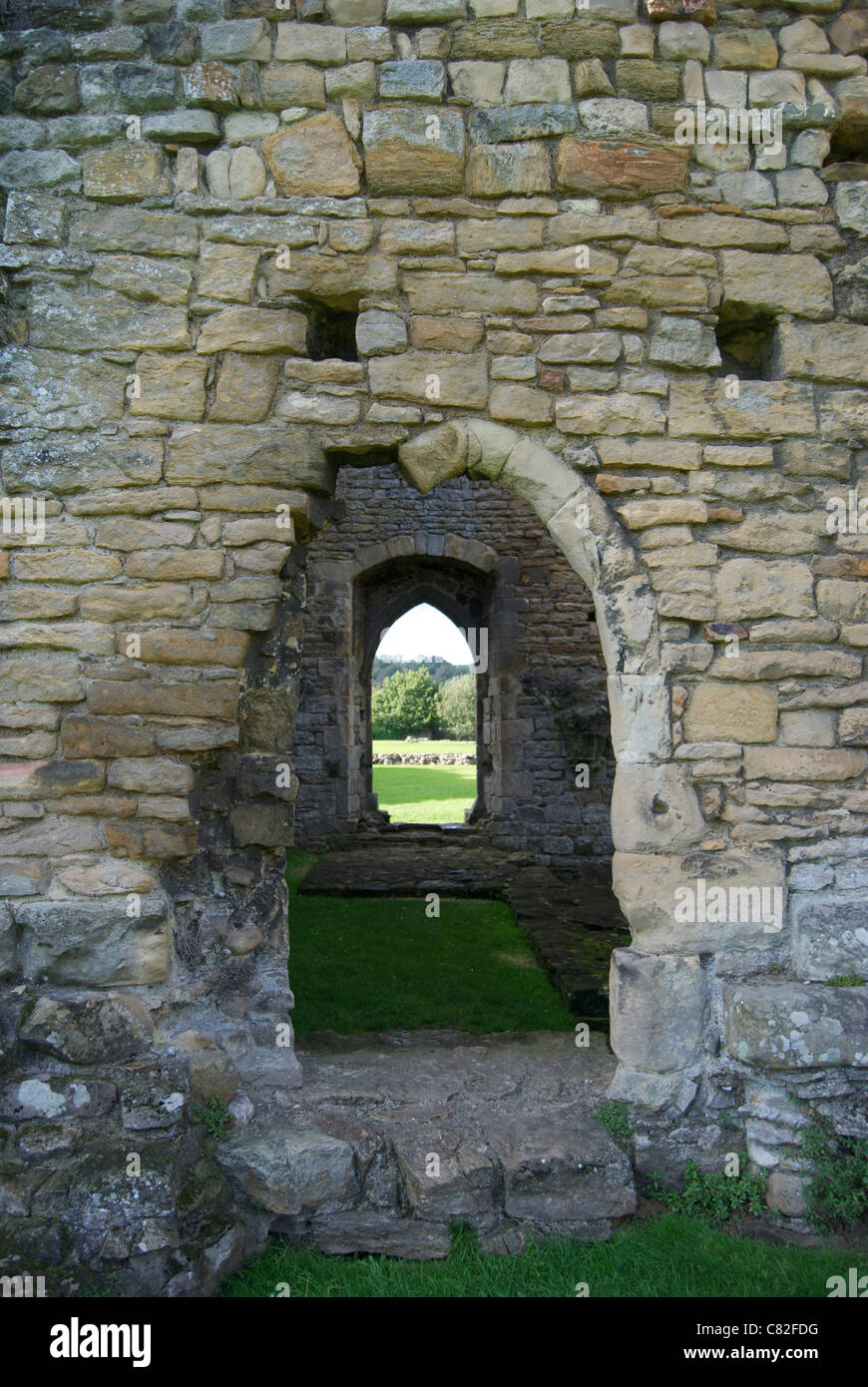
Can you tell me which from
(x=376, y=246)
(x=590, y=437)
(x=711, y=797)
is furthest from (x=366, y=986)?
(x=376, y=246)

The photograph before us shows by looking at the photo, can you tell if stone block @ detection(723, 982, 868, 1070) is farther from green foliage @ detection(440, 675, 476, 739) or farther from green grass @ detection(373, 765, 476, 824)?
green foliage @ detection(440, 675, 476, 739)

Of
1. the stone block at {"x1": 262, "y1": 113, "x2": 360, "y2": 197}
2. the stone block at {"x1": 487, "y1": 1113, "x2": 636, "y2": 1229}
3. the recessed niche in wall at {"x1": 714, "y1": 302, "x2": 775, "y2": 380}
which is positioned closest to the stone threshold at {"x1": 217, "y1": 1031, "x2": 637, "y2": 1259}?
the stone block at {"x1": 487, "y1": 1113, "x2": 636, "y2": 1229}

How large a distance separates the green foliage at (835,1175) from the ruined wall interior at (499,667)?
23.0 feet

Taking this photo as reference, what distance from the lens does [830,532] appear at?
11.2ft

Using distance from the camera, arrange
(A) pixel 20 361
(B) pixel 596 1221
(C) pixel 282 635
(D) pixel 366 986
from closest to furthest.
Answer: (B) pixel 596 1221
(A) pixel 20 361
(C) pixel 282 635
(D) pixel 366 986

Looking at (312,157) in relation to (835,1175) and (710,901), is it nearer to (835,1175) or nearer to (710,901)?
(710,901)

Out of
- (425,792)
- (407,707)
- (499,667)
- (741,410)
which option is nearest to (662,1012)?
(741,410)

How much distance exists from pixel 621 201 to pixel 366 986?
4.50m

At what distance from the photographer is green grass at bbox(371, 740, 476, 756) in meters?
29.5

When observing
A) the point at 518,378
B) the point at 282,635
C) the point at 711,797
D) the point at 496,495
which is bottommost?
the point at 711,797

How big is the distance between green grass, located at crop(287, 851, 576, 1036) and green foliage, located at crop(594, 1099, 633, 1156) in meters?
1.57

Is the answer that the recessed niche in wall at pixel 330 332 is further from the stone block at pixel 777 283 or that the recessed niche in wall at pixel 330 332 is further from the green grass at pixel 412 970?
the green grass at pixel 412 970

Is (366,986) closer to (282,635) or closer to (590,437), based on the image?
(282,635)

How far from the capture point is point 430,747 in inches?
1248
